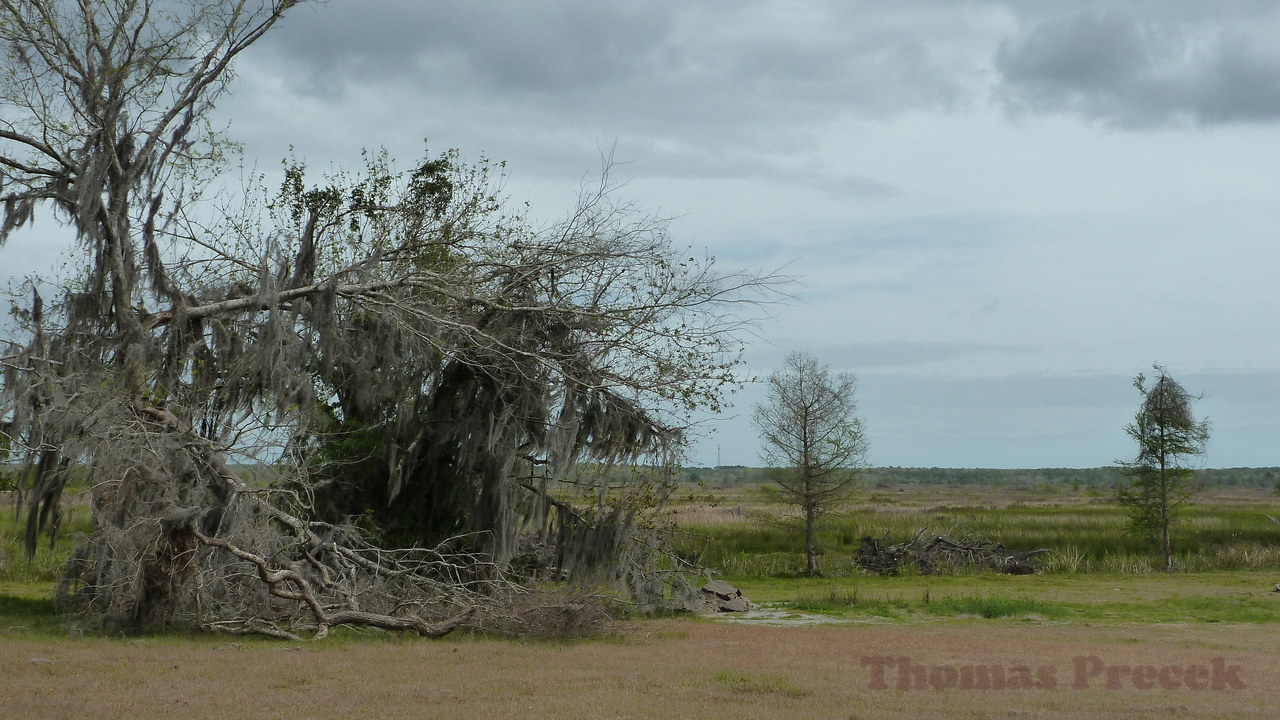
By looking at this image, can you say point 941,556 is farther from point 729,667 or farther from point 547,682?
point 547,682

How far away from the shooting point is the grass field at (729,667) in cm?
823

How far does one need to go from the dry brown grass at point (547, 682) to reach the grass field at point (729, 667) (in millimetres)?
26

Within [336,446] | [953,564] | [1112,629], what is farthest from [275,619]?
[953,564]

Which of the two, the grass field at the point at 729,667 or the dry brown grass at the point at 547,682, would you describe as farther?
the grass field at the point at 729,667

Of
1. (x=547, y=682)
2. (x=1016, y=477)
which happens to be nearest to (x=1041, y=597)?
(x=547, y=682)

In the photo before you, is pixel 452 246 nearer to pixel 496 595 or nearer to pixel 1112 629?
pixel 496 595

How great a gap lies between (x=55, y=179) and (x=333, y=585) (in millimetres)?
6231

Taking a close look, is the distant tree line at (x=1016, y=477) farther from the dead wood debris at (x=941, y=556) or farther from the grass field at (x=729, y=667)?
the grass field at (x=729, y=667)

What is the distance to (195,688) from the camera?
845 centimetres

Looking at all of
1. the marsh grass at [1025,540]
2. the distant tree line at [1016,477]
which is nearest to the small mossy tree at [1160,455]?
the marsh grass at [1025,540]

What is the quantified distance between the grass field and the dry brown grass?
3 centimetres

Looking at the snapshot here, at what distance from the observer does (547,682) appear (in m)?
9.36

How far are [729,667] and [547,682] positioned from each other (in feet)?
7.55

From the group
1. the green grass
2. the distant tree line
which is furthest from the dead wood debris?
the distant tree line
